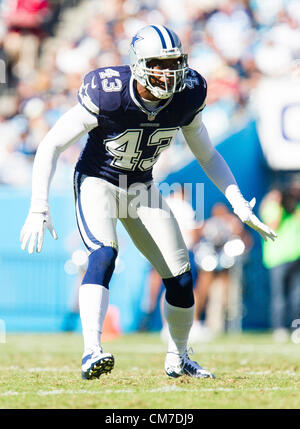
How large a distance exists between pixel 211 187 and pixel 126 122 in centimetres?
525

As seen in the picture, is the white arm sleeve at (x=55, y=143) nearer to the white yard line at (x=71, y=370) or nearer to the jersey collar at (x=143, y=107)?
the jersey collar at (x=143, y=107)

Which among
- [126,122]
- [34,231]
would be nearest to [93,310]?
[34,231]

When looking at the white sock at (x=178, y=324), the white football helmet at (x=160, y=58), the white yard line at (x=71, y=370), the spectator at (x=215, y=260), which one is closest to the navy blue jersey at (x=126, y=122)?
the white football helmet at (x=160, y=58)

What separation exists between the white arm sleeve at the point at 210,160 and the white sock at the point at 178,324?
66cm

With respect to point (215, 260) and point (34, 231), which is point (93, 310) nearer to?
point (34, 231)

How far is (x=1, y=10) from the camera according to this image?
11.6 metres

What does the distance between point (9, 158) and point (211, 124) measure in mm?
Answer: 2610

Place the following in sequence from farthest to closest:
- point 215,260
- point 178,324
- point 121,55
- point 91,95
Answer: point 121,55, point 215,260, point 178,324, point 91,95

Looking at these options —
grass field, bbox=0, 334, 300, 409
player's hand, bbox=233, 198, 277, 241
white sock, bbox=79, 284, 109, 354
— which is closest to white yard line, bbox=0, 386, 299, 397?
grass field, bbox=0, 334, 300, 409

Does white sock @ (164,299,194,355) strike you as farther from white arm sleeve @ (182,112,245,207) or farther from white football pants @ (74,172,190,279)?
white arm sleeve @ (182,112,245,207)

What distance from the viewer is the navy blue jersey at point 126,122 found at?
3852mm

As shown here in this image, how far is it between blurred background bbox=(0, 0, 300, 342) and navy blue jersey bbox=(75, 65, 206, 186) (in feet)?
14.1

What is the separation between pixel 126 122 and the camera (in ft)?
12.8
